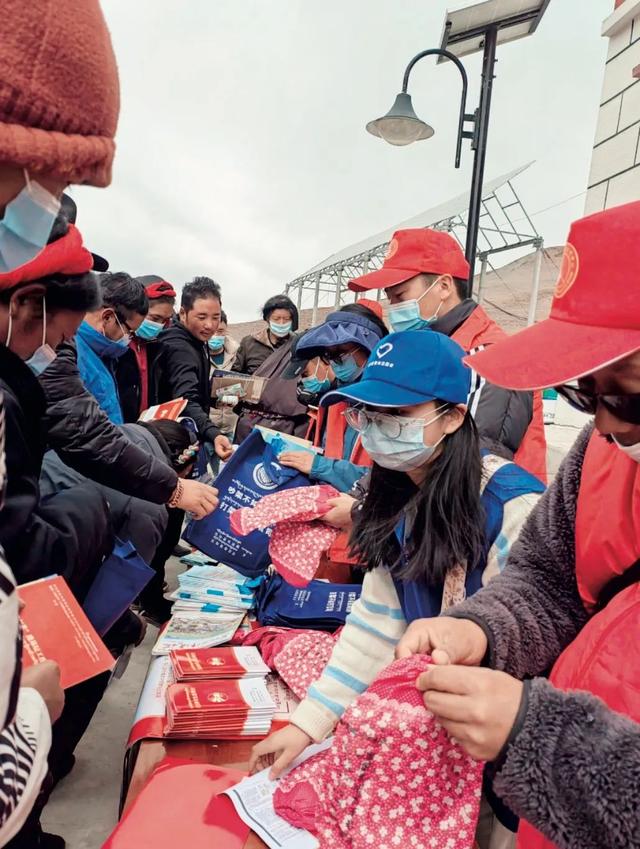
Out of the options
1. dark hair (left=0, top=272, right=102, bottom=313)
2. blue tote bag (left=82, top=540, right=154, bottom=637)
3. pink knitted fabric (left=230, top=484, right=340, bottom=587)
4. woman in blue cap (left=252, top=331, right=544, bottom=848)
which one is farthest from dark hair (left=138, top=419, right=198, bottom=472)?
woman in blue cap (left=252, top=331, right=544, bottom=848)

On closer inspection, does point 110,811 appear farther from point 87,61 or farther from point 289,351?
point 289,351

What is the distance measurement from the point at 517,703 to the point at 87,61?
3.10 ft

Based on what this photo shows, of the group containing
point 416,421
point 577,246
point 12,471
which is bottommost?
point 12,471

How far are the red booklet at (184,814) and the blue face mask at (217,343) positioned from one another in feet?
16.4

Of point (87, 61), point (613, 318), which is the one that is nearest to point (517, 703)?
point (613, 318)

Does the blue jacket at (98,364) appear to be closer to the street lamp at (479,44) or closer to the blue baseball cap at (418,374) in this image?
the blue baseball cap at (418,374)

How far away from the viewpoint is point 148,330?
3.90 metres

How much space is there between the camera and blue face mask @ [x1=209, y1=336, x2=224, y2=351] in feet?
20.1

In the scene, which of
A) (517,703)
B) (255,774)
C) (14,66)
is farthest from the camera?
(255,774)

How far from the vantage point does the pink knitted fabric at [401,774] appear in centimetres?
101

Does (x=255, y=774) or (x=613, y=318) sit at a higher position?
(x=613, y=318)

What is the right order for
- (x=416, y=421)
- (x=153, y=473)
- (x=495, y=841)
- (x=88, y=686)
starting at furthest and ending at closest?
(x=153, y=473), (x=88, y=686), (x=416, y=421), (x=495, y=841)

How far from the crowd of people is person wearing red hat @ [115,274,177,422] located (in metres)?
0.03

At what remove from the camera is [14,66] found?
22.7 inches
